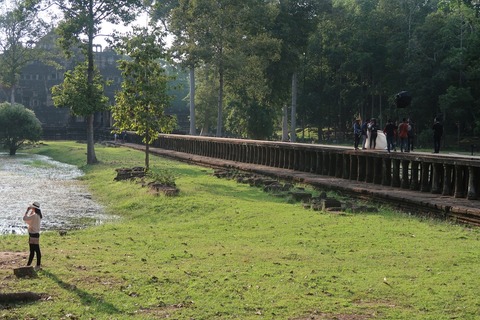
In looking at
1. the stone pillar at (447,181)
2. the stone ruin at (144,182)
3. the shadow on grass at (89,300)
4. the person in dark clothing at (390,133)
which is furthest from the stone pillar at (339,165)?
the shadow on grass at (89,300)

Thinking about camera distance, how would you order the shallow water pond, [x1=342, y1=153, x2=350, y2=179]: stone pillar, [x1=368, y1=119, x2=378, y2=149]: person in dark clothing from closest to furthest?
the shallow water pond → [x1=368, y1=119, x2=378, y2=149]: person in dark clothing → [x1=342, y1=153, x2=350, y2=179]: stone pillar

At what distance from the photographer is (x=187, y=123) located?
331 ft

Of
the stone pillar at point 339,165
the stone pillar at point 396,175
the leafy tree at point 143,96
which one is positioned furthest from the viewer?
the leafy tree at point 143,96

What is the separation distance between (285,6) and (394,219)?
4585 cm

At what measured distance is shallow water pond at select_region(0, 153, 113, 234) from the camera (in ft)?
63.6

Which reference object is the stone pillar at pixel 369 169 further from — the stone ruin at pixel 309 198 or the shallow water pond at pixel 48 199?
the shallow water pond at pixel 48 199

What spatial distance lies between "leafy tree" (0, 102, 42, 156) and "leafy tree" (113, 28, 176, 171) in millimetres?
30237

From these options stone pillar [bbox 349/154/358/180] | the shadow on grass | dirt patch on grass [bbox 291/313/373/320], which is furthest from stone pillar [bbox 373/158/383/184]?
dirt patch on grass [bbox 291/313/373/320]

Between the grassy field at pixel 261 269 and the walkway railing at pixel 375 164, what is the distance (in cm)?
250

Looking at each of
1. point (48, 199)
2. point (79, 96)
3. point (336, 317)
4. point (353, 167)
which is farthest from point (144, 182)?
point (336, 317)

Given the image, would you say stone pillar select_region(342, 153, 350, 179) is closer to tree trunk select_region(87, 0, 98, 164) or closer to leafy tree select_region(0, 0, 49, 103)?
tree trunk select_region(87, 0, 98, 164)

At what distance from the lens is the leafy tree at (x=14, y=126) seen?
5816 centimetres

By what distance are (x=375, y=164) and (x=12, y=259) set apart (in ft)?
50.6

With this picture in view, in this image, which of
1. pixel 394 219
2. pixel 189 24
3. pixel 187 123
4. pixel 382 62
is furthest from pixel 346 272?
pixel 187 123
